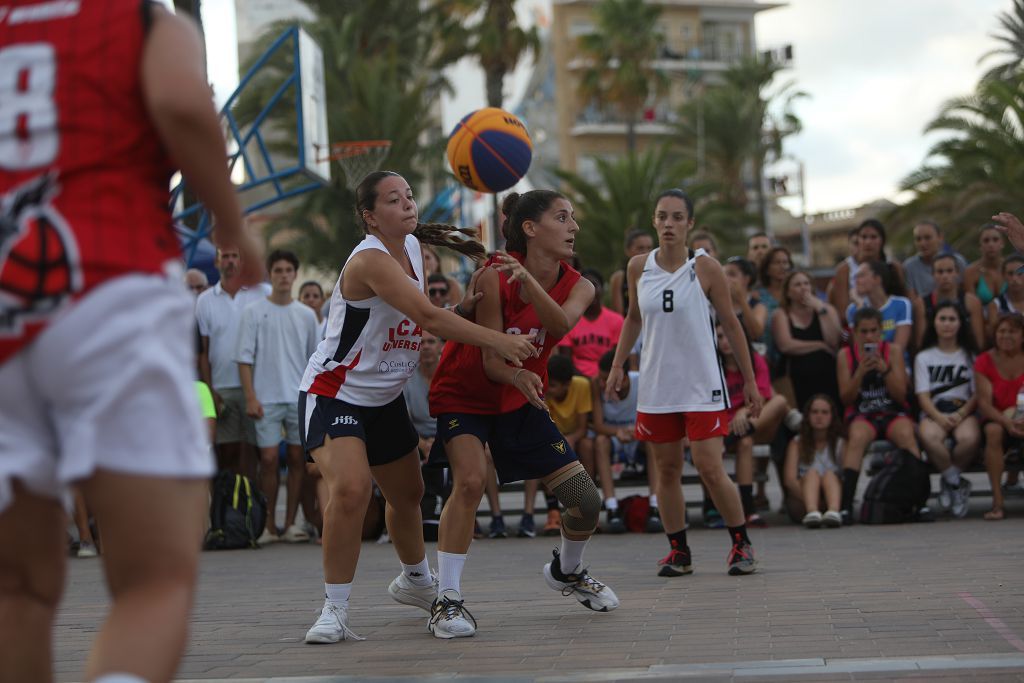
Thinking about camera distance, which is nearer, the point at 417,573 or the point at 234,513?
the point at 417,573

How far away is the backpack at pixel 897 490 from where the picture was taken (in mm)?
11727

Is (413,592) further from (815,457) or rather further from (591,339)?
(591,339)

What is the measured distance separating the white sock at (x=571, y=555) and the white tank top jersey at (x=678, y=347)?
1777 millimetres

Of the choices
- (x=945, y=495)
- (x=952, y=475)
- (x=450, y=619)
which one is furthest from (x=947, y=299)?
(x=450, y=619)

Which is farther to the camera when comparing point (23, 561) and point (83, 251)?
point (23, 561)

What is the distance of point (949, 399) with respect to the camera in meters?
12.2

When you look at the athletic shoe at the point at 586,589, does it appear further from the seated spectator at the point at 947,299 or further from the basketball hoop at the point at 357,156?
the basketball hoop at the point at 357,156

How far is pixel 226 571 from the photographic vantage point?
10.2 metres

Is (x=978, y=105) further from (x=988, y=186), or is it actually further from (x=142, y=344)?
(x=142, y=344)

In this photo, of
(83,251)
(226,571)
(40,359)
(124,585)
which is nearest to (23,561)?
(124,585)

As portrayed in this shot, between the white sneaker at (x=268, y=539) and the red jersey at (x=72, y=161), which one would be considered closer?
the red jersey at (x=72, y=161)

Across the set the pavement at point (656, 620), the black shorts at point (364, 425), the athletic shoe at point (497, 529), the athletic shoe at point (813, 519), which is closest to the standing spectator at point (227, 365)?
the pavement at point (656, 620)

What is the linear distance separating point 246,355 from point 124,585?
9442 mm

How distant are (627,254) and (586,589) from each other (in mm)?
6371
